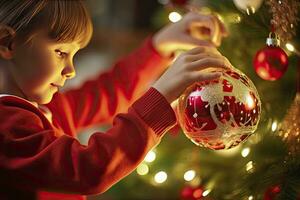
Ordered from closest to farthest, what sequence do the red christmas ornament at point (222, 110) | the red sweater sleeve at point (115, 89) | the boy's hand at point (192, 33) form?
1. the red christmas ornament at point (222, 110)
2. the boy's hand at point (192, 33)
3. the red sweater sleeve at point (115, 89)

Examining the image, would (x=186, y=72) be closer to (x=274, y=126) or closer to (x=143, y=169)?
(x=274, y=126)

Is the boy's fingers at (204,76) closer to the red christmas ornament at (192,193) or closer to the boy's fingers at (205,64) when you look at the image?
the boy's fingers at (205,64)

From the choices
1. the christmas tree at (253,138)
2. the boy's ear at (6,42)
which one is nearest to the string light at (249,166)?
the christmas tree at (253,138)

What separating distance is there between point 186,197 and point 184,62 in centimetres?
33

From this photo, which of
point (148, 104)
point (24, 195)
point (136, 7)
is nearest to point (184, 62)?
point (148, 104)

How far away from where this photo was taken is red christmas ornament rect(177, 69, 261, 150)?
25.7 inches

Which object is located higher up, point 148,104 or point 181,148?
point 148,104

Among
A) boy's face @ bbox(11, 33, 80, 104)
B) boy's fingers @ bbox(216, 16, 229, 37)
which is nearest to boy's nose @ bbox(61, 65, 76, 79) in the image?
boy's face @ bbox(11, 33, 80, 104)

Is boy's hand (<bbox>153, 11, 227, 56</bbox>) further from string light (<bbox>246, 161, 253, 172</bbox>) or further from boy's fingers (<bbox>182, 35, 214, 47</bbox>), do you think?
string light (<bbox>246, 161, 253, 172</bbox>)

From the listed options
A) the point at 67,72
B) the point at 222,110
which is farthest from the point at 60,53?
the point at 222,110

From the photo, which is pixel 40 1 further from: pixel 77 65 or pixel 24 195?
pixel 77 65

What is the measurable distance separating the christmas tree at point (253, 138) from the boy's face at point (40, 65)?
9.5 inches

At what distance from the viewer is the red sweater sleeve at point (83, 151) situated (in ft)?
2.28

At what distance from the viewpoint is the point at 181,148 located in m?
1.12
